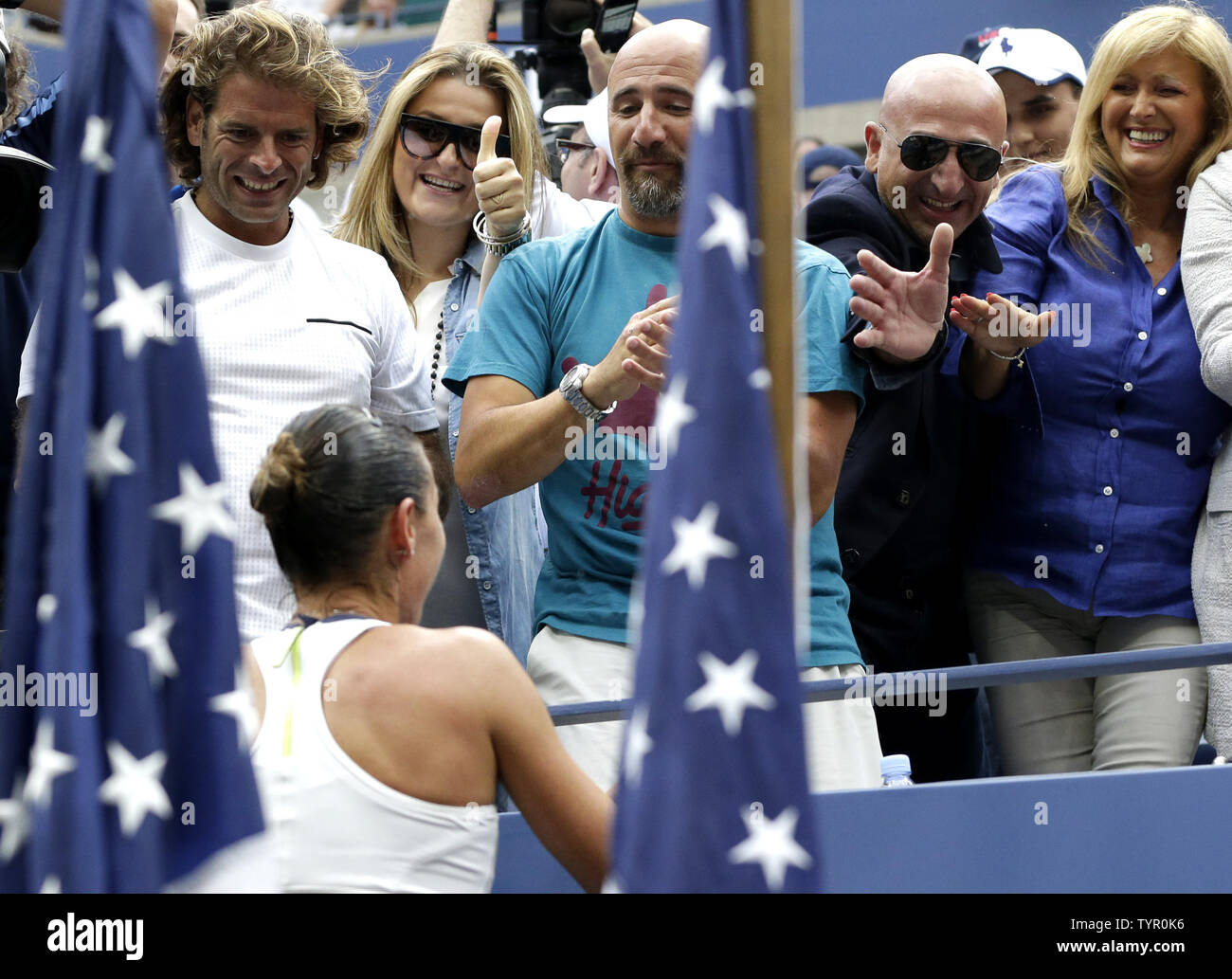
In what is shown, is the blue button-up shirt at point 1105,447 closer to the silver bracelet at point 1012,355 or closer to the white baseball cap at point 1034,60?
the silver bracelet at point 1012,355

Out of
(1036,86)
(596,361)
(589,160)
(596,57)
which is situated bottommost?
(596,361)

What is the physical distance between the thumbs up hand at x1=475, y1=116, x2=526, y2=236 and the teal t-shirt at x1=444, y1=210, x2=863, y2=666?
17 centimetres

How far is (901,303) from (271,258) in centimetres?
124

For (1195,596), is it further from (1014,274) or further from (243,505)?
(243,505)

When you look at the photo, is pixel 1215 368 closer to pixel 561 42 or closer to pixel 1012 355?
pixel 1012 355

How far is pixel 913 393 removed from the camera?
3.55m

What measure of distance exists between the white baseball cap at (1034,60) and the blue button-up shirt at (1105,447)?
86cm

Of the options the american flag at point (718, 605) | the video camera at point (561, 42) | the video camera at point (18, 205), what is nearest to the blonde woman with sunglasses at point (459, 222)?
the video camera at point (561, 42)

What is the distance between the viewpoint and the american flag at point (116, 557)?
180 centimetres

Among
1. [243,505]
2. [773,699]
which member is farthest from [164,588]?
[243,505]

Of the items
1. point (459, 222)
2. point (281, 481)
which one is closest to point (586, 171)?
point (459, 222)

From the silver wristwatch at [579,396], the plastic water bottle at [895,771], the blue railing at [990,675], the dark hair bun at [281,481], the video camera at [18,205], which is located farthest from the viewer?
the plastic water bottle at [895,771]
